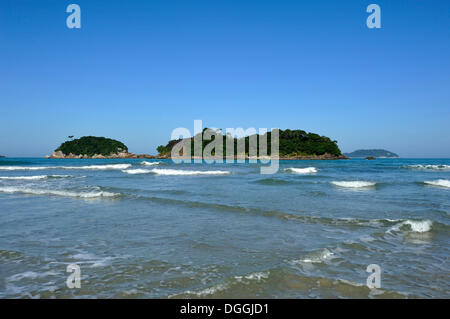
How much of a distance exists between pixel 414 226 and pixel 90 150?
174 metres

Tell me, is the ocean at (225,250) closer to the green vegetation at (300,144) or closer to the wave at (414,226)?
the wave at (414,226)

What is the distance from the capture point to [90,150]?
160 meters

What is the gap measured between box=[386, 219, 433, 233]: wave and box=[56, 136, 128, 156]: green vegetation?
17015 cm

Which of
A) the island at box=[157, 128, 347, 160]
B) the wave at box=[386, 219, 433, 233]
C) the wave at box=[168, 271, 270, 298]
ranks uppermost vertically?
the island at box=[157, 128, 347, 160]

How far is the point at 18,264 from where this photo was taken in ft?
16.5

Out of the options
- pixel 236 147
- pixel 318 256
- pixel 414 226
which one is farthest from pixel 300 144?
pixel 318 256

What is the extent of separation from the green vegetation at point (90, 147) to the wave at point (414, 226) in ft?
558

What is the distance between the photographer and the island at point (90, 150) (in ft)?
525

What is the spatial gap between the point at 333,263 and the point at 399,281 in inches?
41.9

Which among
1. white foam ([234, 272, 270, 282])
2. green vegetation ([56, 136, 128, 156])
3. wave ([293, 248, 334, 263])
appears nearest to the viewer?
white foam ([234, 272, 270, 282])

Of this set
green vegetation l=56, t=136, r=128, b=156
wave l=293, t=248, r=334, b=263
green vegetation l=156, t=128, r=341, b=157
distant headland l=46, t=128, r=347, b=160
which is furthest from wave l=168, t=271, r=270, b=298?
green vegetation l=56, t=136, r=128, b=156

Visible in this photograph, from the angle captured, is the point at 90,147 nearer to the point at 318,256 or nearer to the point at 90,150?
the point at 90,150

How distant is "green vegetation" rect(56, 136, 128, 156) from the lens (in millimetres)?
160125

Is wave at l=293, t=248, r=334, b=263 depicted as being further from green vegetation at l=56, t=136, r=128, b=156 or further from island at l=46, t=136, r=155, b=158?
green vegetation at l=56, t=136, r=128, b=156
